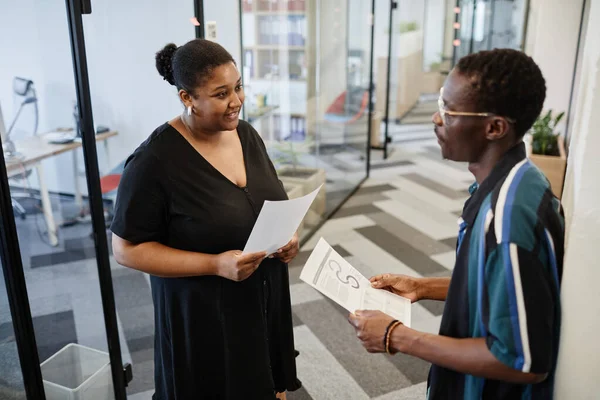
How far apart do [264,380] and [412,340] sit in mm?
812

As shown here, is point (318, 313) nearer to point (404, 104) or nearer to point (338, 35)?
point (338, 35)

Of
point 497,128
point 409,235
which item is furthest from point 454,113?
point 409,235

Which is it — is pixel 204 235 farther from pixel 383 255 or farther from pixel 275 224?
pixel 383 255

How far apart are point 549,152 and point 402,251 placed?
1.70 meters

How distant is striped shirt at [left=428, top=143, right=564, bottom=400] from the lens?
3.05 ft

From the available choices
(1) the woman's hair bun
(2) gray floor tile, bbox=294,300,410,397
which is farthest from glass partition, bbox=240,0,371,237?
(1) the woman's hair bun

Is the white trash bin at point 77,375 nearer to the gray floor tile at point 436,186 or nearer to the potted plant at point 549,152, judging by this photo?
the potted plant at point 549,152

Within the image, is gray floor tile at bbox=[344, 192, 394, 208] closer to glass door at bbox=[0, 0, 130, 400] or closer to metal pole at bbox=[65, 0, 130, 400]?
glass door at bbox=[0, 0, 130, 400]

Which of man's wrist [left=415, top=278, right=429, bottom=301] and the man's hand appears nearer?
the man's hand

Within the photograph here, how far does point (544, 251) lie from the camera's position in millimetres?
959

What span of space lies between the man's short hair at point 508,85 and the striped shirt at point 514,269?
8cm

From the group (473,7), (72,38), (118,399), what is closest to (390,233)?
(118,399)

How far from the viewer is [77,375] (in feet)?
7.39

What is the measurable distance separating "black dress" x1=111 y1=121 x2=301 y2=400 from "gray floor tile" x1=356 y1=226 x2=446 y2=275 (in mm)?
2000
